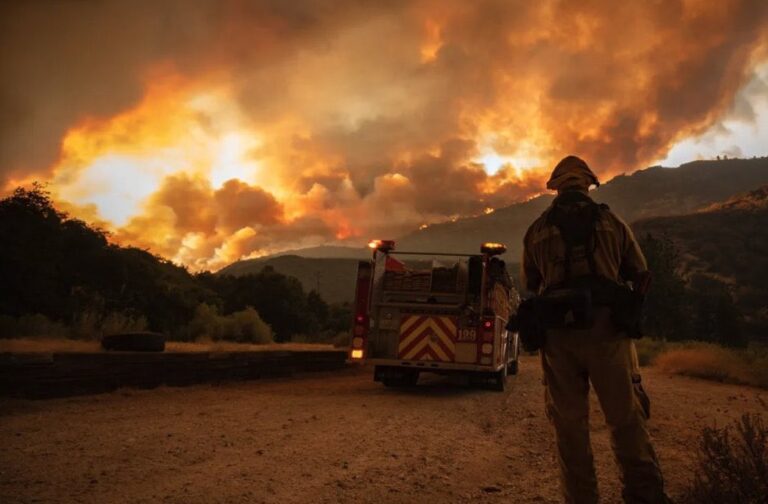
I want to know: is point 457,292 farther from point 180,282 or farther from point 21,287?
point 180,282

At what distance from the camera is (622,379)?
3.15 m

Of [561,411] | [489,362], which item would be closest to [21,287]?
[489,362]

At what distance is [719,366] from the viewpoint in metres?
14.1

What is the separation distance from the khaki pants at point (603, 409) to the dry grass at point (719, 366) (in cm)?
1214

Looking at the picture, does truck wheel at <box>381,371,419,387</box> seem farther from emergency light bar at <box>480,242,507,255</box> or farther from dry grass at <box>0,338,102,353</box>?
dry grass at <box>0,338,102,353</box>

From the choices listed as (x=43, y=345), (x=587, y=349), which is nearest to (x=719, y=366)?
(x=587, y=349)

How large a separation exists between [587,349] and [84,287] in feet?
61.6

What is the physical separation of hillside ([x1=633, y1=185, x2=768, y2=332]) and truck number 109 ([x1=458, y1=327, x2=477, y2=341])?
156ft

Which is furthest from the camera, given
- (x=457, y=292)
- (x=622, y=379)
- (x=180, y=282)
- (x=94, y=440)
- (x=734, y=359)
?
(x=180, y=282)

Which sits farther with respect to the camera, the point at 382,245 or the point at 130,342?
the point at 382,245

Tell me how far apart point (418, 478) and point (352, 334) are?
5.79 metres

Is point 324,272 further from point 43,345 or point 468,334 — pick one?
point 468,334

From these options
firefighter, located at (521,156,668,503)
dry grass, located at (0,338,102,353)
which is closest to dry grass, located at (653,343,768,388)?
firefighter, located at (521,156,668,503)

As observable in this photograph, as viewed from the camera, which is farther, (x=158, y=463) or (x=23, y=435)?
(x=23, y=435)
